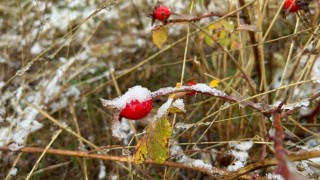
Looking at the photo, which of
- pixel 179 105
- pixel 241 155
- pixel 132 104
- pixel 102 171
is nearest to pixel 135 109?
pixel 132 104

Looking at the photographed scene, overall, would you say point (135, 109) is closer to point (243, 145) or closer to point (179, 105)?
point (179, 105)

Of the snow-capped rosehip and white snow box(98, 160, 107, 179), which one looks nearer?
the snow-capped rosehip

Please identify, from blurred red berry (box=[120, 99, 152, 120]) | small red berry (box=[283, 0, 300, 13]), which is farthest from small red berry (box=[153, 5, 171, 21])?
blurred red berry (box=[120, 99, 152, 120])

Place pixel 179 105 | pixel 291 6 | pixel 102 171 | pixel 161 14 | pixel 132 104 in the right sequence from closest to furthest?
pixel 132 104 → pixel 179 105 → pixel 291 6 → pixel 161 14 → pixel 102 171

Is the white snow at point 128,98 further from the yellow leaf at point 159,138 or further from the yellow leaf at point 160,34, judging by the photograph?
the yellow leaf at point 160,34

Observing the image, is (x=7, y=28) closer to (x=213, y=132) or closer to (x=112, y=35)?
(x=112, y=35)

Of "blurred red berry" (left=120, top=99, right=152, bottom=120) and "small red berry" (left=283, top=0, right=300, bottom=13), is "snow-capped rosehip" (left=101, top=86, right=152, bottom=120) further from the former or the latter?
"small red berry" (left=283, top=0, right=300, bottom=13)

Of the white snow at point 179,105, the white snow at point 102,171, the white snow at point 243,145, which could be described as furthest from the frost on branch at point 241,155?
the white snow at point 102,171

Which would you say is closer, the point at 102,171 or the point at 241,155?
the point at 241,155
